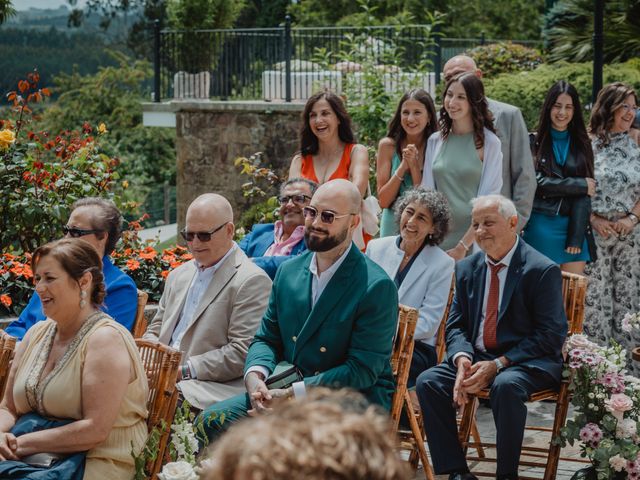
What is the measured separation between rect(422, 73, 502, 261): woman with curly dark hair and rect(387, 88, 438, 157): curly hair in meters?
0.20

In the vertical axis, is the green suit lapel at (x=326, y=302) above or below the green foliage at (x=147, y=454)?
above

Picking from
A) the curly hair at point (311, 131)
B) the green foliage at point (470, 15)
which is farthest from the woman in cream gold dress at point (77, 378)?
the green foliage at point (470, 15)

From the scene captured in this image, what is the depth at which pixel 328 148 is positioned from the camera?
6.53 meters

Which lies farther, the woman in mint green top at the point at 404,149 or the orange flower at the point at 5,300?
the woman in mint green top at the point at 404,149

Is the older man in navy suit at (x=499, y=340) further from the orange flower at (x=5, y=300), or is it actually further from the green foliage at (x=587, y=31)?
the green foliage at (x=587, y=31)

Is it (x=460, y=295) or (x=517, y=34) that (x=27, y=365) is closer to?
(x=460, y=295)

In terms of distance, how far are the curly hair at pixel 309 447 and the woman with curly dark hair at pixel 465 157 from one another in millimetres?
4779

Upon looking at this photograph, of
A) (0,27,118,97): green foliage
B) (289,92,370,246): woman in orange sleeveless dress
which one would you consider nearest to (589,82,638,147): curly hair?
(289,92,370,246): woman in orange sleeveless dress

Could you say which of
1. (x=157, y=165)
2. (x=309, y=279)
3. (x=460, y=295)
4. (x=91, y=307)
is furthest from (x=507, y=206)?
(x=157, y=165)

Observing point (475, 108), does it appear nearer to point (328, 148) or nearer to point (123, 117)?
point (328, 148)

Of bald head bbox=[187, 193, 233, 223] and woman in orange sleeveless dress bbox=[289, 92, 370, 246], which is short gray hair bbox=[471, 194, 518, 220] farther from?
woman in orange sleeveless dress bbox=[289, 92, 370, 246]

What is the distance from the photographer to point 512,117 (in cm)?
631

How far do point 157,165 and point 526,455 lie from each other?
24.3m

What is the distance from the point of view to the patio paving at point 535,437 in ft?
17.1
